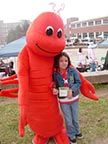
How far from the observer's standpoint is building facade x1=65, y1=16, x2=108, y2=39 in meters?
60.3

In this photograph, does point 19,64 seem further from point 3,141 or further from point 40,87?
point 3,141

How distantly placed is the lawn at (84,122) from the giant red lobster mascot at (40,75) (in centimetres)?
59

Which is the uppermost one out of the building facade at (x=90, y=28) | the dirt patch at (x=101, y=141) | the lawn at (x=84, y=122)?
the building facade at (x=90, y=28)

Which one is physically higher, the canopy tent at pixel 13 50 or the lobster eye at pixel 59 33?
the lobster eye at pixel 59 33

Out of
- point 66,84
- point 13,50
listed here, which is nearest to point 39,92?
point 66,84

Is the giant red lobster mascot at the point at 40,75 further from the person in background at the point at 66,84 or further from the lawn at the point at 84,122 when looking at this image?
the lawn at the point at 84,122

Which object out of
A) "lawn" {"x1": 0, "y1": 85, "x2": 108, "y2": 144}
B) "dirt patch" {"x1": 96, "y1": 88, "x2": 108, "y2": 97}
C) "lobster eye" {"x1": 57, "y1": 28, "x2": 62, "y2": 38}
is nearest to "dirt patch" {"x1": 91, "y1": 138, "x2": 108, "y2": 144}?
"lawn" {"x1": 0, "y1": 85, "x2": 108, "y2": 144}

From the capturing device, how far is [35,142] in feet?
11.3

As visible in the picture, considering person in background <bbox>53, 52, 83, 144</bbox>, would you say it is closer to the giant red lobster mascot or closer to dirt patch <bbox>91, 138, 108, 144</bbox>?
the giant red lobster mascot

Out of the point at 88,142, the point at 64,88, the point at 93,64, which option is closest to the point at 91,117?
the point at 88,142

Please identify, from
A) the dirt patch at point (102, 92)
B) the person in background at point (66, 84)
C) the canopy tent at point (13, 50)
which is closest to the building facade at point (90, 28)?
the canopy tent at point (13, 50)

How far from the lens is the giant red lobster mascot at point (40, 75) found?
2.95 meters

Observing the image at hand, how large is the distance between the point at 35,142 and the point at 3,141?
61 centimetres

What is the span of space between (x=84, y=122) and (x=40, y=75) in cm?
163
